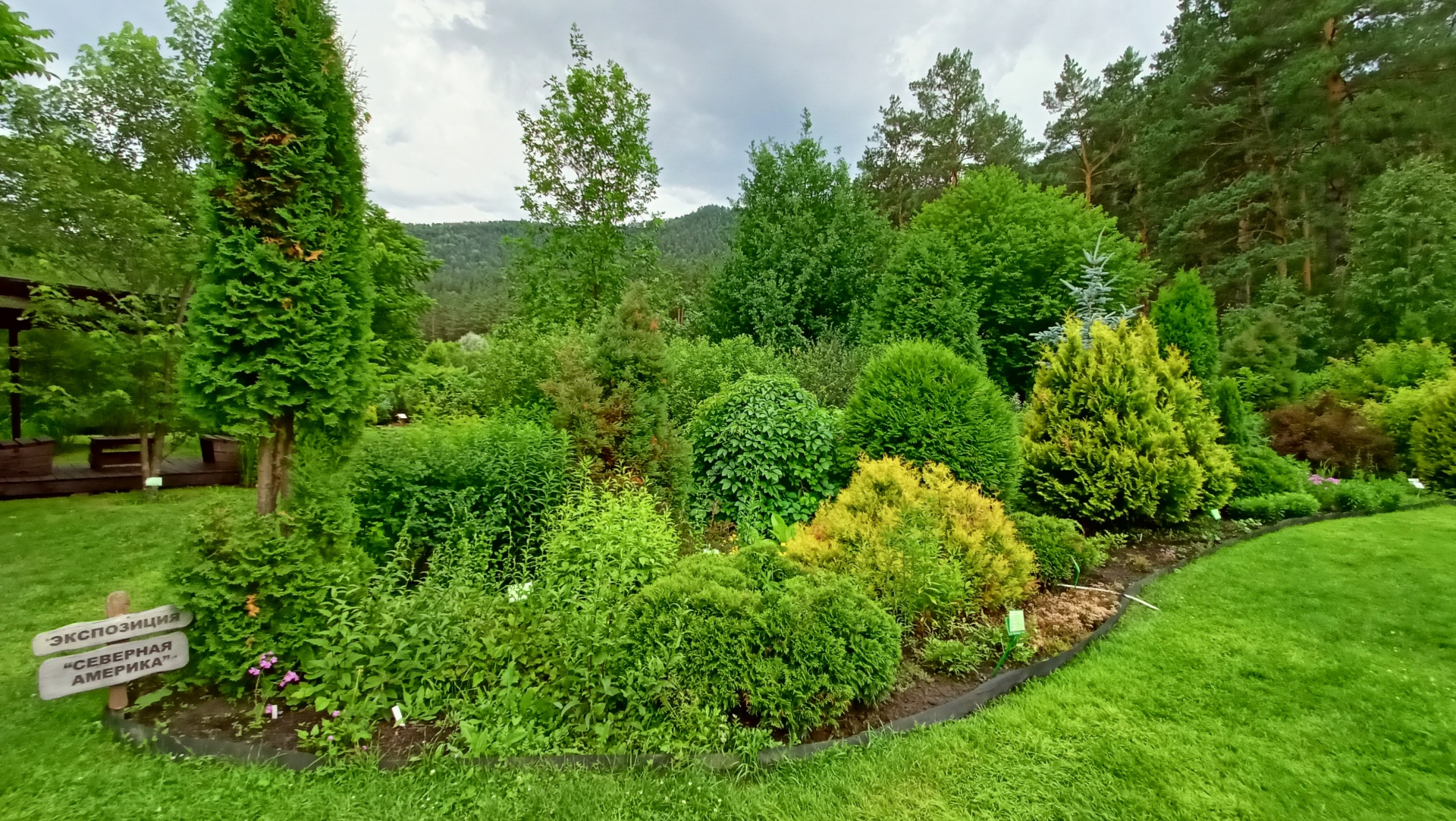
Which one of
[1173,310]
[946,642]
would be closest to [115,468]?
[946,642]

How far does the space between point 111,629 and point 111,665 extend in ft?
0.55

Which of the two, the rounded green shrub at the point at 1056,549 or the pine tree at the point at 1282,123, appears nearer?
the rounded green shrub at the point at 1056,549

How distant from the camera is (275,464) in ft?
11.8

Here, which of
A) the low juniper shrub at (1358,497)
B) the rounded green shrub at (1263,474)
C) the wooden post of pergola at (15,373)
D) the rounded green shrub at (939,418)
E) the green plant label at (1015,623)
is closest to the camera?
the green plant label at (1015,623)

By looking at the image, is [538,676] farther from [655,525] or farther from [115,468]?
[115,468]

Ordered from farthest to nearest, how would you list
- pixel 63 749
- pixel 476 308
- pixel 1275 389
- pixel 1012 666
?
pixel 476 308 < pixel 1275 389 < pixel 1012 666 < pixel 63 749

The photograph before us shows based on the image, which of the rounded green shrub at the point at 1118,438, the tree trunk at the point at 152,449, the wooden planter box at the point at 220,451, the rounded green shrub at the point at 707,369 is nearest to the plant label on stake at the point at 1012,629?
the rounded green shrub at the point at 1118,438

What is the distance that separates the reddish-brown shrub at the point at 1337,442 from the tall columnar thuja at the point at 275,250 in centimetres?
1247

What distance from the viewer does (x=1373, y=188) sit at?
1460cm

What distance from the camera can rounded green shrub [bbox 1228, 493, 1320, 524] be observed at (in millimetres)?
6457

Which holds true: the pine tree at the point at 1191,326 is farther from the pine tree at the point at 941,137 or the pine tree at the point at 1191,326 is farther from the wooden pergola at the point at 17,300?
the wooden pergola at the point at 17,300

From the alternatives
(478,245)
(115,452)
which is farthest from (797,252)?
(478,245)

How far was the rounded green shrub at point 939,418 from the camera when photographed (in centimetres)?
537

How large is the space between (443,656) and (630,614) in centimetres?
100
